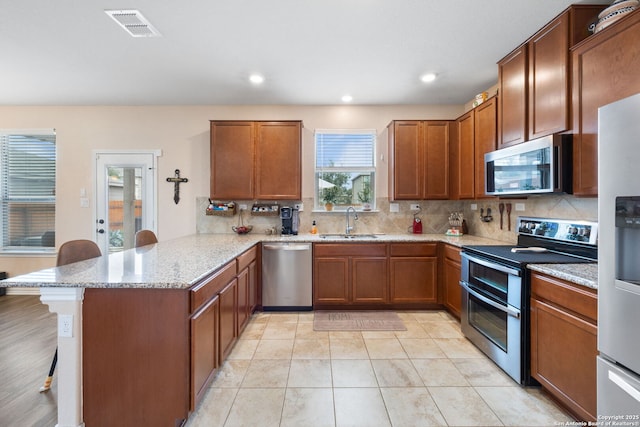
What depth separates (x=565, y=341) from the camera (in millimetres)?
1675

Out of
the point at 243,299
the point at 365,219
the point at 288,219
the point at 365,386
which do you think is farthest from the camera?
the point at 365,219

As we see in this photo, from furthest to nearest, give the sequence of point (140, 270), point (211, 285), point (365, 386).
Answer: point (365, 386), point (211, 285), point (140, 270)

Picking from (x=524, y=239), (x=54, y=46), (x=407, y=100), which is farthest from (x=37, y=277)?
(x=407, y=100)

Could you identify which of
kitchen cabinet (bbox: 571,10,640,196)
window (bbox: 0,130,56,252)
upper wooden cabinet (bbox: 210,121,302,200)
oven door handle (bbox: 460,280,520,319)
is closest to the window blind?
upper wooden cabinet (bbox: 210,121,302,200)

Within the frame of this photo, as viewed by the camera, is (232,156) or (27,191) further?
(27,191)

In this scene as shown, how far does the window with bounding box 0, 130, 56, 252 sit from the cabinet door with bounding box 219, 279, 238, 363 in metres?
3.51

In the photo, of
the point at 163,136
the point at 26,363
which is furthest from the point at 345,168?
the point at 26,363

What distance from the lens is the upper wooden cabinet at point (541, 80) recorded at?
6.75ft

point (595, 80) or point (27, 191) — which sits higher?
point (595, 80)

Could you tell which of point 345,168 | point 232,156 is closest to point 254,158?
point 232,156

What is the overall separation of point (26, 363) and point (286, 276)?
2.27m

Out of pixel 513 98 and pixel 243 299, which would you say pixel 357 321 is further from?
pixel 513 98

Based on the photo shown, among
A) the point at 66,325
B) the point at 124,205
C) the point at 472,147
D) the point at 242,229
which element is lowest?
the point at 66,325

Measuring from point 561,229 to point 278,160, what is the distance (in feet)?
9.58
